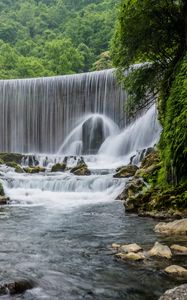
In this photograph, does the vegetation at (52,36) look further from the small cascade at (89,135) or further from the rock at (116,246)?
the rock at (116,246)

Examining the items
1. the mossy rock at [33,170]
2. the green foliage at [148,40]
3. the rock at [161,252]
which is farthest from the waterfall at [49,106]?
the rock at [161,252]

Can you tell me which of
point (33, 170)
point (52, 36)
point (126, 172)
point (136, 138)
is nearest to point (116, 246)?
point (126, 172)

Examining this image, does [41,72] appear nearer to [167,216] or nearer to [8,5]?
[8,5]

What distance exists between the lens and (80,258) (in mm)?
8258

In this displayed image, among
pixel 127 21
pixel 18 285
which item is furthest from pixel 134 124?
pixel 18 285

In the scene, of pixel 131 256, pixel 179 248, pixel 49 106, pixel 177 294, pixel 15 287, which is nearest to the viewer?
A: pixel 177 294

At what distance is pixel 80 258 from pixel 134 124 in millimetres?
22039

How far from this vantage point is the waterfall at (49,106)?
3381 cm

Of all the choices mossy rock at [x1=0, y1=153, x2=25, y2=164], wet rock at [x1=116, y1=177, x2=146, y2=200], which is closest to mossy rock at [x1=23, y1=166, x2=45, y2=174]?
mossy rock at [x1=0, y1=153, x2=25, y2=164]

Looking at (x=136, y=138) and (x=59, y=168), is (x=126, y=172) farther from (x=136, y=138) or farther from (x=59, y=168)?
(x=136, y=138)

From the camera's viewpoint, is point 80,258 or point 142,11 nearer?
point 80,258

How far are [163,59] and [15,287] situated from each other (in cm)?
1157

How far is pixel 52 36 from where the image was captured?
73625 mm

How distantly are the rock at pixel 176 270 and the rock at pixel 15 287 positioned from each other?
2029 mm
